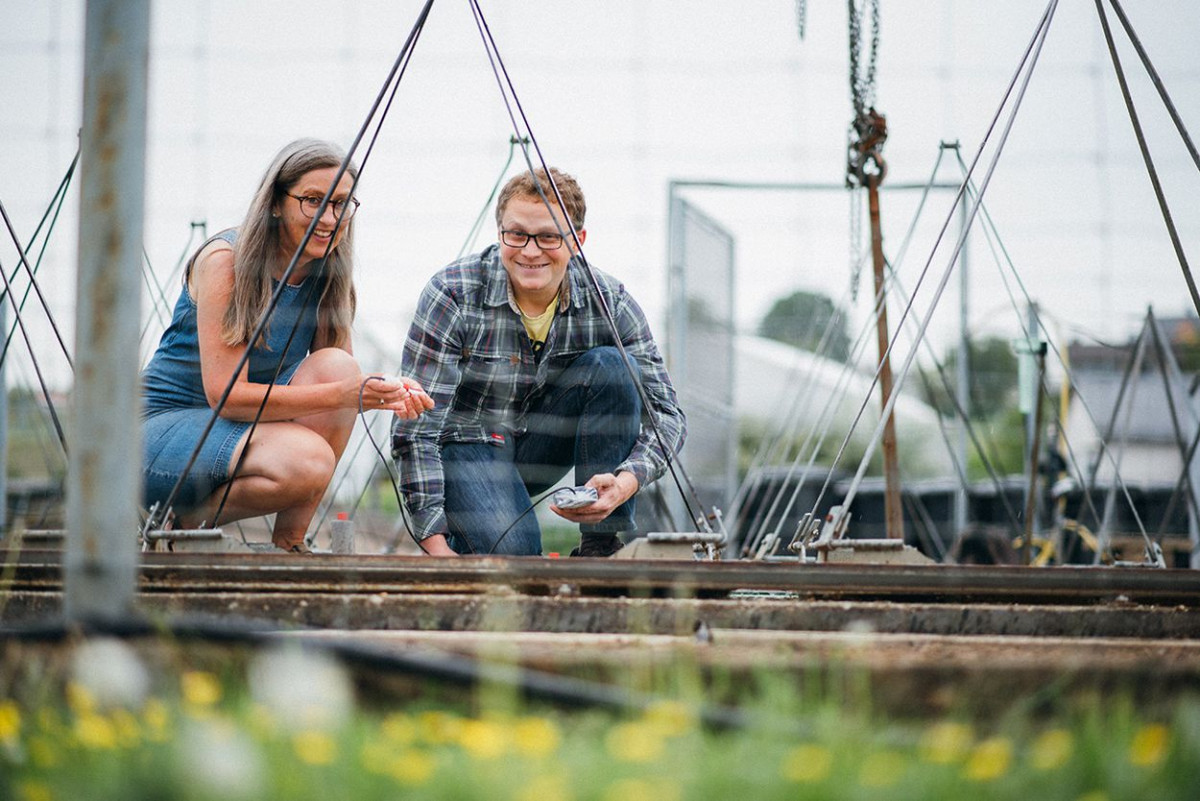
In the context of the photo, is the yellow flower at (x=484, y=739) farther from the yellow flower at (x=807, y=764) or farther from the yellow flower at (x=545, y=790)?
the yellow flower at (x=807, y=764)

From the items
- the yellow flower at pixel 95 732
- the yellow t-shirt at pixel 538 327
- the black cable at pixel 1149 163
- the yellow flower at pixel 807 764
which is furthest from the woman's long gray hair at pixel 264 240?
the yellow flower at pixel 807 764

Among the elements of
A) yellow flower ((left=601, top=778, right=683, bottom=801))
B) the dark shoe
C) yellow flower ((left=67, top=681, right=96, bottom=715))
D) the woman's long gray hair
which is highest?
the woman's long gray hair

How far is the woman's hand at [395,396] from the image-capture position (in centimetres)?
190

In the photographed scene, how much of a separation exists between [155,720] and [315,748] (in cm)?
14

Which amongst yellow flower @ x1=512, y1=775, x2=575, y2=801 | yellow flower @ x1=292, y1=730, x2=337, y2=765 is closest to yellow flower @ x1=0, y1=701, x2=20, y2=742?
yellow flower @ x1=292, y1=730, x2=337, y2=765

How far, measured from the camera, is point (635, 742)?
772 millimetres

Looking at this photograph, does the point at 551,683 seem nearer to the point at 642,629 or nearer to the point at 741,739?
the point at 741,739

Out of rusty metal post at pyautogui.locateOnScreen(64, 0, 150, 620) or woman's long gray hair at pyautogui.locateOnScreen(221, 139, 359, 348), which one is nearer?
rusty metal post at pyautogui.locateOnScreen(64, 0, 150, 620)

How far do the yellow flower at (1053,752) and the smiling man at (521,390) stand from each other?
1.35 m

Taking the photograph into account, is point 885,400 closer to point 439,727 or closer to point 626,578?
point 626,578

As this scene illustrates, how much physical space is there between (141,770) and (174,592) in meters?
0.76

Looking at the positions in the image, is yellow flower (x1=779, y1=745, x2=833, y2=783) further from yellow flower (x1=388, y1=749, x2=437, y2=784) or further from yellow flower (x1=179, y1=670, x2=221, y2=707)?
yellow flower (x1=179, y1=670, x2=221, y2=707)

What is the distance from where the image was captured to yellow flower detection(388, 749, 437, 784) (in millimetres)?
705

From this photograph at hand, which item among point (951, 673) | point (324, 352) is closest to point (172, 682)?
point (951, 673)
